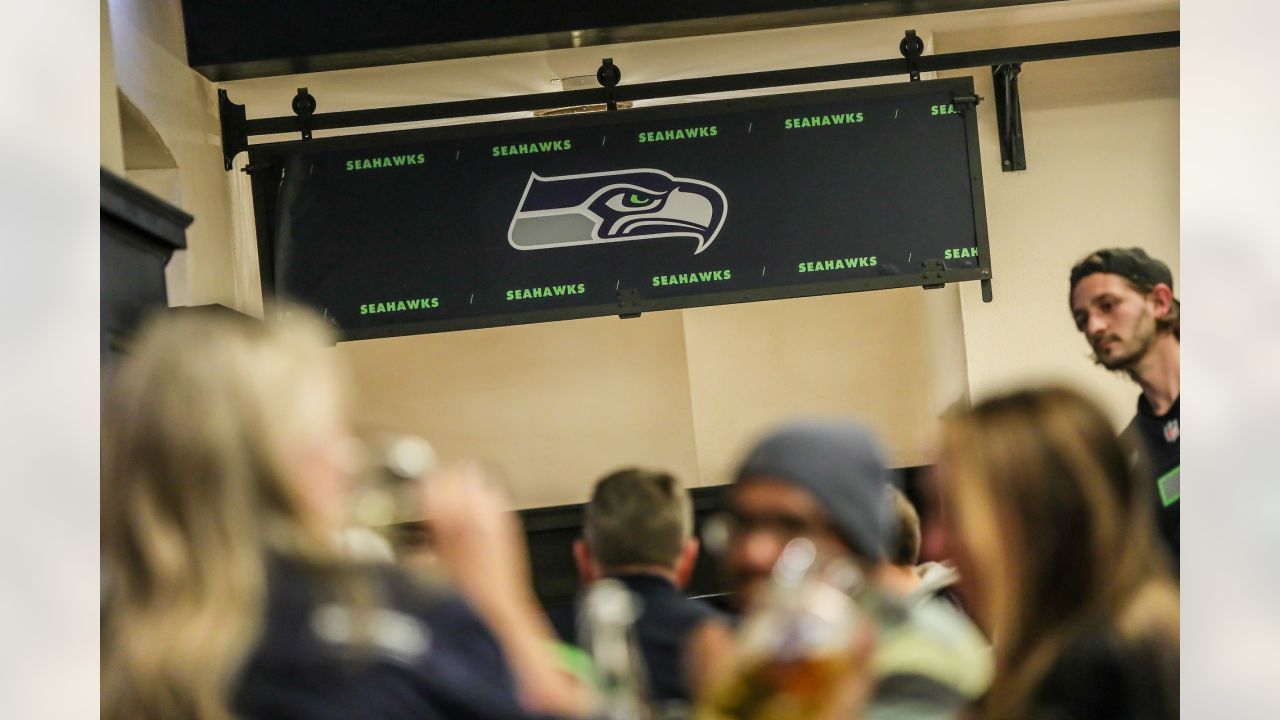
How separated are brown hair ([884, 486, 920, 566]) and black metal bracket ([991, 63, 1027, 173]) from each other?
0.87 meters

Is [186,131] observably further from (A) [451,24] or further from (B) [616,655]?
(B) [616,655]

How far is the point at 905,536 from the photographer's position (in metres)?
0.82

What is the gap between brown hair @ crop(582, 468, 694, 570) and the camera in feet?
2.68

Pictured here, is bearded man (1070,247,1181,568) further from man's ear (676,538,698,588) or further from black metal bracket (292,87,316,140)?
black metal bracket (292,87,316,140)

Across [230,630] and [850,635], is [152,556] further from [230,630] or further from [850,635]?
[850,635]

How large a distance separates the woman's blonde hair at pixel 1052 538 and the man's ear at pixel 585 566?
0.78 feet

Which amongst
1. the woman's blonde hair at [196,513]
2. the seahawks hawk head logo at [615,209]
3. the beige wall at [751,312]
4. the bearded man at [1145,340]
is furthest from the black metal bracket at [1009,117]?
the woman's blonde hair at [196,513]

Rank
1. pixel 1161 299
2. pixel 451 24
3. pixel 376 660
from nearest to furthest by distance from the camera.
Result: 1. pixel 376 660
2. pixel 1161 299
3. pixel 451 24

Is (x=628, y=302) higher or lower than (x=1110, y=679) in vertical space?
higher

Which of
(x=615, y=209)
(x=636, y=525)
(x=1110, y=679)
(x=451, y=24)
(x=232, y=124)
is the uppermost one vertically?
(x=451, y=24)

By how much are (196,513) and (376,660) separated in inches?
5.2

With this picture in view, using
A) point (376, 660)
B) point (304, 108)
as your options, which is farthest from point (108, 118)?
point (304, 108)

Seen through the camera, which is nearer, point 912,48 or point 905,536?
point 905,536
